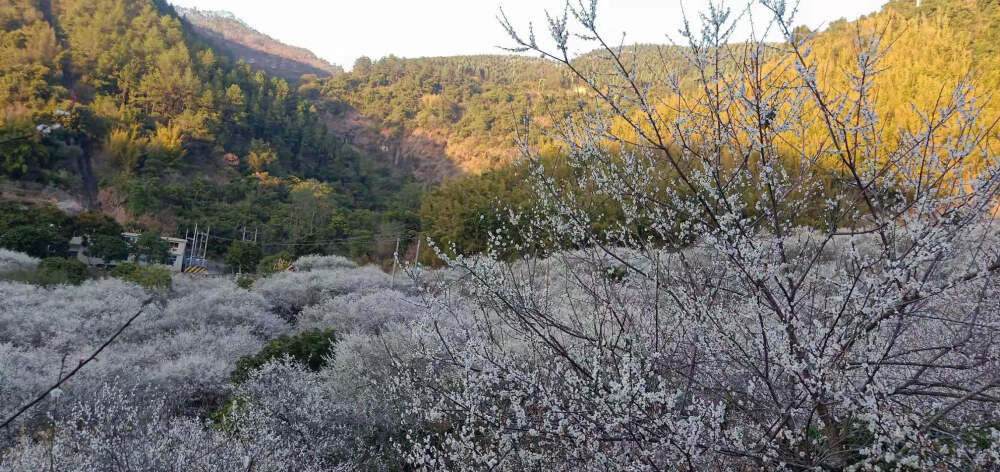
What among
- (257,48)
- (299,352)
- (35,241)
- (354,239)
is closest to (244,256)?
(354,239)

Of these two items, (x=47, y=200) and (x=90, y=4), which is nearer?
(x=47, y=200)

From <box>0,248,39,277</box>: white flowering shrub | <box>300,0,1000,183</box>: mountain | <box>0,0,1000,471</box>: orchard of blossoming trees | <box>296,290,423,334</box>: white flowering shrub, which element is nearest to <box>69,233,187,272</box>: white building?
<box>0,248,39,277</box>: white flowering shrub

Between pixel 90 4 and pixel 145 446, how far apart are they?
1962 inches

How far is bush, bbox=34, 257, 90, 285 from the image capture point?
12.4 meters

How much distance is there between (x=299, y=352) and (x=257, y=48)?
96.6 m

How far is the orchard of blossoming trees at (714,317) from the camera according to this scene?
1496 mm

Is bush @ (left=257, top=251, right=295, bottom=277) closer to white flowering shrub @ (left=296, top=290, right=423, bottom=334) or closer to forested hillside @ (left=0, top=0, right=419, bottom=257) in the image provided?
forested hillside @ (left=0, top=0, right=419, bottom=257)

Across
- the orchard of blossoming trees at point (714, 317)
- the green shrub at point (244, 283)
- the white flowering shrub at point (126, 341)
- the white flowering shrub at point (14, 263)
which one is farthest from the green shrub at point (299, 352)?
the white flowering shrub at point (14, 263)

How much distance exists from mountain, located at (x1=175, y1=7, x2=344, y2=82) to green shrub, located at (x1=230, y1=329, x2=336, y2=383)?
73.3 m

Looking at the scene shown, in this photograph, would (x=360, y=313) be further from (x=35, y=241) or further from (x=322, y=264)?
(x=35, y=241)

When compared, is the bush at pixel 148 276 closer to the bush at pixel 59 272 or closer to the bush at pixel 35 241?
the bush at pixel 59 272

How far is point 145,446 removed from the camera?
11.0ft

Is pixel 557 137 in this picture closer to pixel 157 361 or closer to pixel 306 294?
pixel 157 361

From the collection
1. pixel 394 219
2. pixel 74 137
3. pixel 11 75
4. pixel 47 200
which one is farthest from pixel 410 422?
pixel 11 75
